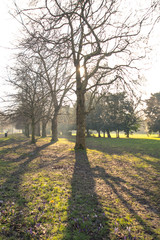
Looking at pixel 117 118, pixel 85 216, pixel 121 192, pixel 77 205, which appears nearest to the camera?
pixel 85 216

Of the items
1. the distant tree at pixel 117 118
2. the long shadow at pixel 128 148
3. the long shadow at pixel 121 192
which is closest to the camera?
the long shadow at pixel 121 192

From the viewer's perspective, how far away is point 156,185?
20.5 feet

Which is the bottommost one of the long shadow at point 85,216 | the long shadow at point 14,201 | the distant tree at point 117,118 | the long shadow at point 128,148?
the long shadow at point 128,148

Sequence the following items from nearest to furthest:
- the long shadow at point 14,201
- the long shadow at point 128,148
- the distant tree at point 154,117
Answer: the long shadow at point 14,201
the long shadow at point 128,148
the distant tree at point 154,117

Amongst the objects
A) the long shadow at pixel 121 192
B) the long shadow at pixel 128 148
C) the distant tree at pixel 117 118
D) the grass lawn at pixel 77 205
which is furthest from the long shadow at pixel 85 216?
the distant tree at pixel 117 118

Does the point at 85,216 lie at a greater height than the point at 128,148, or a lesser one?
greater

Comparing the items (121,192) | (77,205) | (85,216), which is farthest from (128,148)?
(85,216)

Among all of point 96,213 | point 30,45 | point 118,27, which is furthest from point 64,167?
point 118,27

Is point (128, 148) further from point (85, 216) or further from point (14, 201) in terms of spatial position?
point (14, 201)

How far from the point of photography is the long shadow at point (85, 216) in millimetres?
3225

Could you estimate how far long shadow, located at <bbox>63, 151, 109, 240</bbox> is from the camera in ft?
10.6

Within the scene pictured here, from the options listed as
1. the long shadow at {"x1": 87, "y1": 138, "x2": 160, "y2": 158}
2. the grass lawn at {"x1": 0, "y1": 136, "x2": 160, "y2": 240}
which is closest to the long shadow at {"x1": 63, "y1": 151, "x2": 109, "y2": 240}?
the grass lawn at {"x1": 0, "y1": 136, "x2": 160, "y2": 240}

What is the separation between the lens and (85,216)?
3.86 metres

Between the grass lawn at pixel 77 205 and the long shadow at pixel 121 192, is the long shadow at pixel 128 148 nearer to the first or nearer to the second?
the long shadow at pixel 121 192
